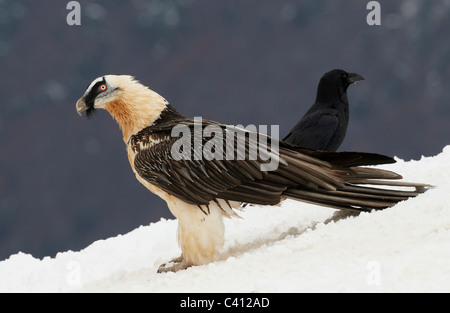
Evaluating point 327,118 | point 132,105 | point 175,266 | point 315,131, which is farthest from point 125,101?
point 327,118

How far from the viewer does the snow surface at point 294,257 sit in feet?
12.7

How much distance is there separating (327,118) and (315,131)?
0.82 feet

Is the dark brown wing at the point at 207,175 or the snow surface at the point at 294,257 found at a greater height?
Answer: the dark brown wing at the point at 207,175

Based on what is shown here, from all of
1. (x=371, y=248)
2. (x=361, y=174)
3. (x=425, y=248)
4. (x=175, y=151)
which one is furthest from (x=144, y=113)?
(x=425, y=248)

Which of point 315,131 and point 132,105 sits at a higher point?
point 315,131

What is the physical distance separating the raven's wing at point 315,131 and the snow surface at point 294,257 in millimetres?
640

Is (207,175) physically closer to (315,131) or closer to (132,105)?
(132,105)

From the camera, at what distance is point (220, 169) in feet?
16.8

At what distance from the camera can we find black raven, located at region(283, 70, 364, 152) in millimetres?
6754

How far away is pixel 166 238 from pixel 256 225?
1.00 m

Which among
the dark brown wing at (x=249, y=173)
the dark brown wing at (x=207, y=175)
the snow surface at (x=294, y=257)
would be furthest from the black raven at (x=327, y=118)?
the dark brown wing at (x=207, y=175)

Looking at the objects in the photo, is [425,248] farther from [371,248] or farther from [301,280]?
[301,280]

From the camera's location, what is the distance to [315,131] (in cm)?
677

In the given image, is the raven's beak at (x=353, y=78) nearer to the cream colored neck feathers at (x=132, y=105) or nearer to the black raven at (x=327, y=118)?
the black raven at (x=327, y=118)
